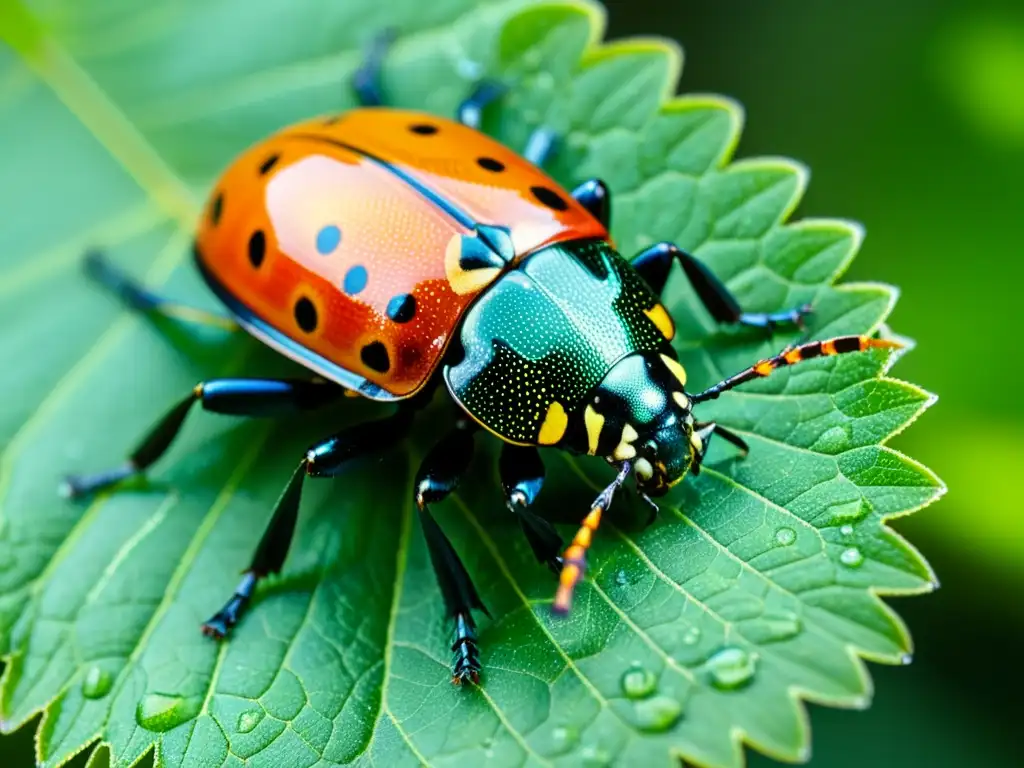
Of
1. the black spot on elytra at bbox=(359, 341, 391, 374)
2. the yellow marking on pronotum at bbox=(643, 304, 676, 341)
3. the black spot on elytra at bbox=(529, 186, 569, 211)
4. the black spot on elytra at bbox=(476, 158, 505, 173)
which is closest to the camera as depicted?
the yellow marking on pronotum at bbox=(643, 304, 676, 341)

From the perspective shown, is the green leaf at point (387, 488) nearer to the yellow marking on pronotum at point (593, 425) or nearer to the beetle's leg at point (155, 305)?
the beetle's leg at point (155, 305)

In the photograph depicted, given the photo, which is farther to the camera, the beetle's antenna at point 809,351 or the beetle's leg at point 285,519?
the beetle's leg at point 285,519

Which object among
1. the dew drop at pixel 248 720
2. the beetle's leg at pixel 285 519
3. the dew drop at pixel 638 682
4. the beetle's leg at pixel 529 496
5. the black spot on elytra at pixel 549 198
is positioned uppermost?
the black spot on elytra at pixel 549 198

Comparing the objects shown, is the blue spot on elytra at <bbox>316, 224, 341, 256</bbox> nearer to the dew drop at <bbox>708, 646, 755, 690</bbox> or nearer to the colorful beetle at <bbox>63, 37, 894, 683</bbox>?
the colorful beetle at <bbox>63, 37, 894, 683</bbox>

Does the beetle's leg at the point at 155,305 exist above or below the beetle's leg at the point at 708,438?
below

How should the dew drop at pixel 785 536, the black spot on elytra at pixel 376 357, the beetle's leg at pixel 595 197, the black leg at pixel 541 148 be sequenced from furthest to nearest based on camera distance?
the black leg at pixel 541 148 → the beetle's leg at pixel 595 197 → the black spot on elytra at pixel 376 357 → the dew drop at pixel 785 536

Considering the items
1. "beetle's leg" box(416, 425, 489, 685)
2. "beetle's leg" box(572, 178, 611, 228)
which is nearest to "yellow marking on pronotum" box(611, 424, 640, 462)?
"beetle's leg" box(416, 425, 489, 685)

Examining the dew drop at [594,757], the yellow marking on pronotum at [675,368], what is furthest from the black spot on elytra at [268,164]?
the dew drop at [594,757]

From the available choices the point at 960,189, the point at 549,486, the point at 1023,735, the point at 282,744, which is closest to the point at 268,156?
the point at 549,486
